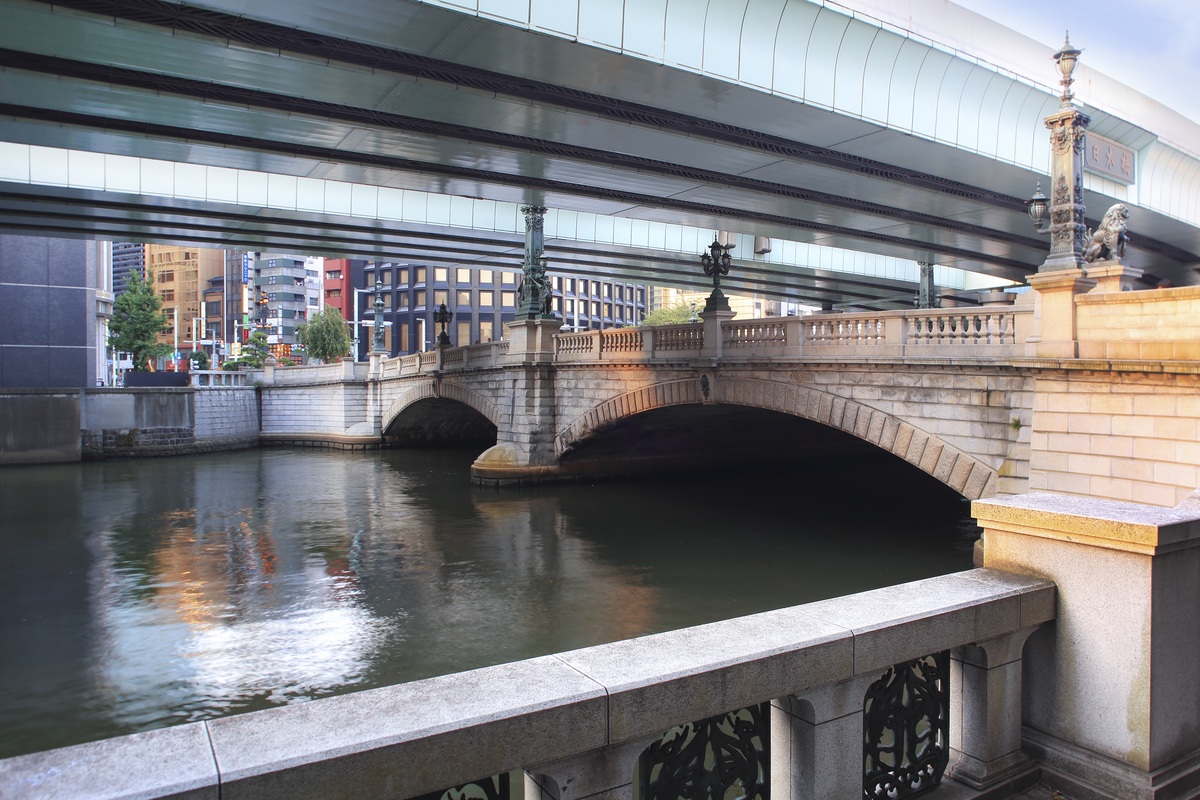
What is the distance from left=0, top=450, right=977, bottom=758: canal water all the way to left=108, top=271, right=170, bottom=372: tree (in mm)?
36976

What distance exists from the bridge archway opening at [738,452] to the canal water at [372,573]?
0.60 meters

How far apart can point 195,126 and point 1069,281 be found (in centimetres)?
1958

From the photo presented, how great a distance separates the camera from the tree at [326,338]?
78375 mm

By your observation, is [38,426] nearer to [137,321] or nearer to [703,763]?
[137,321]

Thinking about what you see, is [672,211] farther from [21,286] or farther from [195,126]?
[21,286]

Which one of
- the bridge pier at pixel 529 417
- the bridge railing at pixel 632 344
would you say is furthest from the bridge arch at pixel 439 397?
the bridge railing at pixel 632 344

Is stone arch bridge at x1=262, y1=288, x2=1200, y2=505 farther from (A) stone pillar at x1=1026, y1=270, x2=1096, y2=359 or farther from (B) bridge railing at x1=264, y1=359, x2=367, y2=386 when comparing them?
(B) bridge railing at x1=264, y1=359, x2=367, y2=386

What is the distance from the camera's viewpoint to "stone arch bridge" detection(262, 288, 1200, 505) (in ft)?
39.5

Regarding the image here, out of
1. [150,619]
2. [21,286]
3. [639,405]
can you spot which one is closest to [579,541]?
[639,405]

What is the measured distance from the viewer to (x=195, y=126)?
65.8 ft

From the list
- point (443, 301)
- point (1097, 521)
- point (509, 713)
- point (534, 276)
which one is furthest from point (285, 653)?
point (443, 301)

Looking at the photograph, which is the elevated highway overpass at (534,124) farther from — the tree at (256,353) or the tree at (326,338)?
the tree at (326,338)

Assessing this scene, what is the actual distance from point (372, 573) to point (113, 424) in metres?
32.6

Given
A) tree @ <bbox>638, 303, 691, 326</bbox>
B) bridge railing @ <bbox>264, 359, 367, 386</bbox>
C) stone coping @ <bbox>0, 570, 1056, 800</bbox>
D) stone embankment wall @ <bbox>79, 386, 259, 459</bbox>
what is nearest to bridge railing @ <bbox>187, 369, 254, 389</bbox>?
bridge railing @ <bbox>264, 359, 367, 386</bbox>
